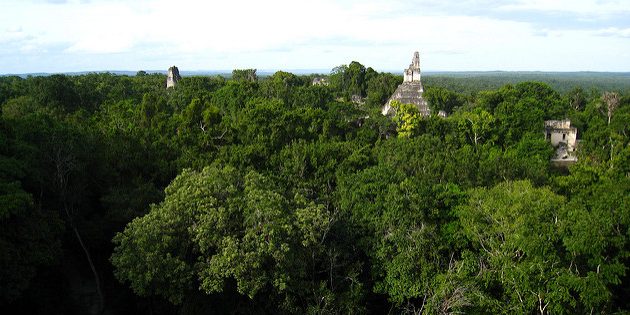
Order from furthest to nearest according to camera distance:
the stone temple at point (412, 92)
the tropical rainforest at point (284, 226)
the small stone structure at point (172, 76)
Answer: the small stone structure at point (172, 76)
the stone temple at point (412, 92)
the tropical rainforest at point (284, 226)

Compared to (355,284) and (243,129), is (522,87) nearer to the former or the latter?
(243,129)

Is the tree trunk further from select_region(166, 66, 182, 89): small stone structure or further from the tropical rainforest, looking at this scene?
select_region(166, 66, 182, 89): small stone structure

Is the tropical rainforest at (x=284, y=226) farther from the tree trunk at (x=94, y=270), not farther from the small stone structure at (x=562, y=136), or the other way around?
the small stone structure at (x=562, y=136)

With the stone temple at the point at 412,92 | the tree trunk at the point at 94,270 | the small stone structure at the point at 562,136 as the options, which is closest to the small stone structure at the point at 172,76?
the stone temple at the point at 412,92

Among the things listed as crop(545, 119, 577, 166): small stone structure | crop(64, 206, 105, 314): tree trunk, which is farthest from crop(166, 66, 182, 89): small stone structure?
crop(545, 119, 577, 166): small stone structure

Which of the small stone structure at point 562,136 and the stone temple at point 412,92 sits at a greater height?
the stone temple at point 412,92

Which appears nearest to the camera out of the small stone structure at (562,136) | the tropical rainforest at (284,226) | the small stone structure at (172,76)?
the tropical rainforest at (284,226)
